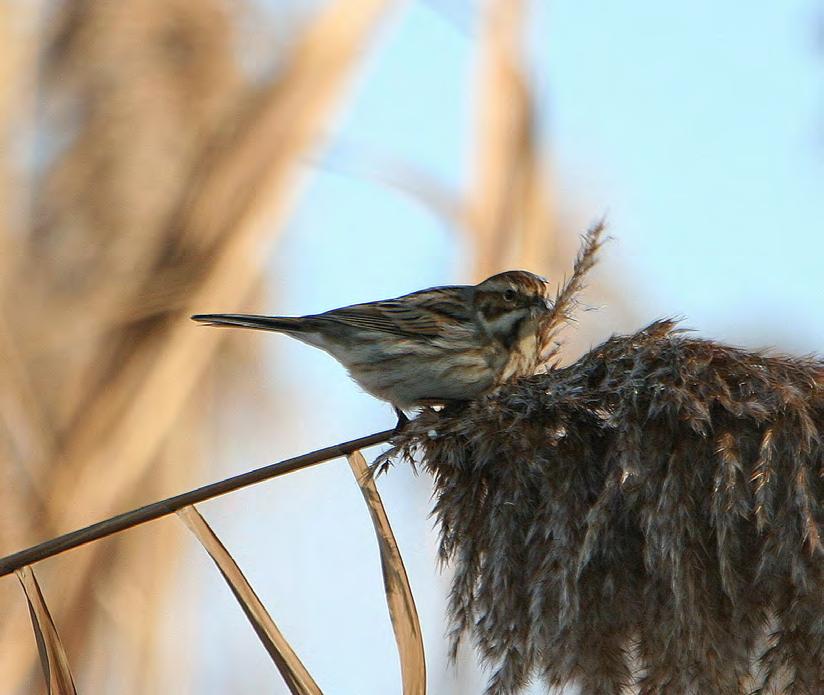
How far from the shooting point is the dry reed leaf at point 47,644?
219cm

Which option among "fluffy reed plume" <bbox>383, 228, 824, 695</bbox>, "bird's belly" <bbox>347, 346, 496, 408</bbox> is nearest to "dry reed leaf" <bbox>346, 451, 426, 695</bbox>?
"fluffy reed plume" <bbox>383, 228, 824, 695</bbox>

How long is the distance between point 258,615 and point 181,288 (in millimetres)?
1421

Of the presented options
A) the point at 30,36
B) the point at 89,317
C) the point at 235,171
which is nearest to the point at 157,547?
the point at 89,317

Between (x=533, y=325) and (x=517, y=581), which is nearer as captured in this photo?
(x=517, y=581)

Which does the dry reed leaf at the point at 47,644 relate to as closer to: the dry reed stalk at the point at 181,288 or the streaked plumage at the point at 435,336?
the dry reed stalk at the point at 181,288

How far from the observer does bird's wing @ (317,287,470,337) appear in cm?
399

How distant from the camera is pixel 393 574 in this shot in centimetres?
228

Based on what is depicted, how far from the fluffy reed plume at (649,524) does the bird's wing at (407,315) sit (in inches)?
64.9

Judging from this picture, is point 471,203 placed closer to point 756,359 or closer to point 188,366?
point 188,366

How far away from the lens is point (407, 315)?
407cm

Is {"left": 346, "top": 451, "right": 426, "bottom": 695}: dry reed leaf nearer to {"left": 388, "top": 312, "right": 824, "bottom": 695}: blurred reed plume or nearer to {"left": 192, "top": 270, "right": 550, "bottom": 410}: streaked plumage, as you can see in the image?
{"left": 388, "top": 312, "right": 824, "bottom": 695}: blurred reed plume

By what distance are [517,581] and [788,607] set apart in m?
0.47

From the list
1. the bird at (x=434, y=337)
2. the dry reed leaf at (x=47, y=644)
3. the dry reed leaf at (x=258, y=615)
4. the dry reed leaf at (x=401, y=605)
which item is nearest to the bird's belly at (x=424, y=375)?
the bird at (x=434, y=337)

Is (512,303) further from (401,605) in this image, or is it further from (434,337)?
(401,605)
